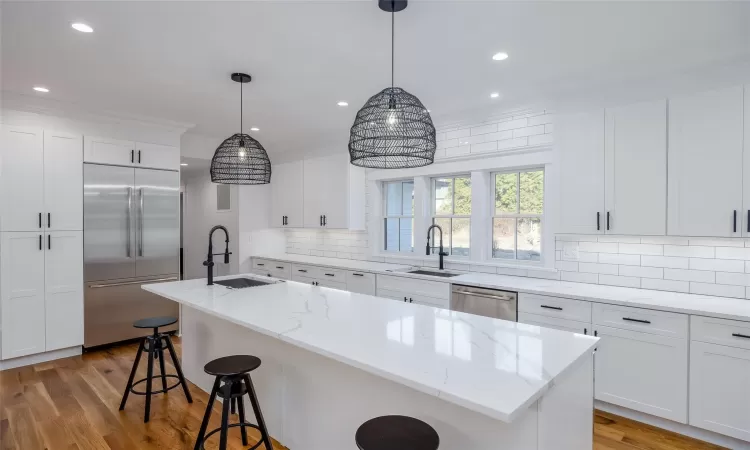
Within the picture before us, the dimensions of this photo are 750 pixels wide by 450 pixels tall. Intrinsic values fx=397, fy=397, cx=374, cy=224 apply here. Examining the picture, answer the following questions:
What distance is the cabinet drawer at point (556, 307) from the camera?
2.98 metres

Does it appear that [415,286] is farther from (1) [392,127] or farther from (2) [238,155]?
(1) [392,127]

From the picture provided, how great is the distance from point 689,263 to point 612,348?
0.93 metres

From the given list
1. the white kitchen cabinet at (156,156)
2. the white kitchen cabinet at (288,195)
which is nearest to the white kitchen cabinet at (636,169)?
the white kitchen cabinet at (288,195)

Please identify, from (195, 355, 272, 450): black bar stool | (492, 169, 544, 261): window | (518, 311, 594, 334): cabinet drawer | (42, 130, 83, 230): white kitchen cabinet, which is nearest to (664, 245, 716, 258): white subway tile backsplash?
(518, 311, 594, 334): cabinet drawer

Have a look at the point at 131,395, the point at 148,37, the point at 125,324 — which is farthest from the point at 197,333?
the point at 148,37

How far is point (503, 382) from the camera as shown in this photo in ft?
4.38

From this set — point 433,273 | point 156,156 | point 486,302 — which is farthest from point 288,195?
point 486,302

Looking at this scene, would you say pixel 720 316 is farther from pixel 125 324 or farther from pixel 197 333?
pixel 125 324

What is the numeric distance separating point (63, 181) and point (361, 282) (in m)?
3.25

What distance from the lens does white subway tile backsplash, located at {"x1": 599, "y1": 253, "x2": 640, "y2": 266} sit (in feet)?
10.7

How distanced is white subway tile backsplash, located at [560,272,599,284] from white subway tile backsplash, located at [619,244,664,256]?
311 millimetres

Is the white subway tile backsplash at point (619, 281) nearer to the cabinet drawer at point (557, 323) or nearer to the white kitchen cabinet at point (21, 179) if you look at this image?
the cabinet drawer at point (557, 323)

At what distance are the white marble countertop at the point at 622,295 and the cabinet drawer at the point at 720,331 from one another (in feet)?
0.14

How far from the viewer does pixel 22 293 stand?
3.83m
